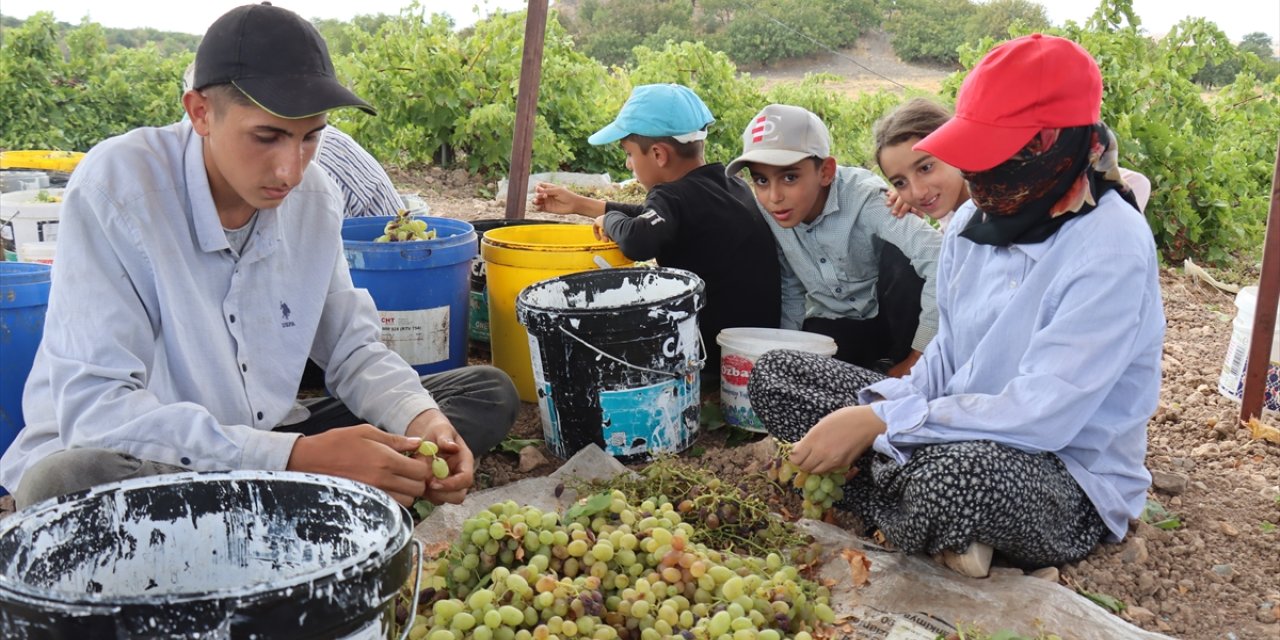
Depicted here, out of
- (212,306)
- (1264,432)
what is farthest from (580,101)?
(212,306)

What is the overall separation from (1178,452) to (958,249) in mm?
1260

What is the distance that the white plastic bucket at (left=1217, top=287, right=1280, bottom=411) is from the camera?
347 centimetres

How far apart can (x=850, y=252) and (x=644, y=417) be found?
3.14ft

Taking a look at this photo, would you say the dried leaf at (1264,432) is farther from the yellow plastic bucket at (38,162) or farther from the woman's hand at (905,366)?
the yellow plastic bucket at (38,162)

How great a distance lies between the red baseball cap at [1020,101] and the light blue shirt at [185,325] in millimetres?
1329

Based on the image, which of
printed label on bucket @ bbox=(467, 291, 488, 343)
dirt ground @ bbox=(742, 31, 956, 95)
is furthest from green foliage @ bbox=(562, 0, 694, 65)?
printed label on bucket @ bbox=(467, 291, 488, 343)

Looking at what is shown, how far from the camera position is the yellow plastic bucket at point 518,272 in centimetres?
351

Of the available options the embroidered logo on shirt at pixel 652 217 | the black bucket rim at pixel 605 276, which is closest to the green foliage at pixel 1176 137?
the embroidered logo on shirt at pixel 652 217

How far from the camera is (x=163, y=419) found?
6.79ft

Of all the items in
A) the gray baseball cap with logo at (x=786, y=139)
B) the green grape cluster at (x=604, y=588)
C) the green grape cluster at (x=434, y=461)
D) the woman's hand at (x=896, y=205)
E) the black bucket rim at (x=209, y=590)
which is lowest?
the green grape cluster at (x=604, y=588)

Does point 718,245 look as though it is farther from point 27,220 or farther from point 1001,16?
point 1001,16

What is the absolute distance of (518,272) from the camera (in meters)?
3.55

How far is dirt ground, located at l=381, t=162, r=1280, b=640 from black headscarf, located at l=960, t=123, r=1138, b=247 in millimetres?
777

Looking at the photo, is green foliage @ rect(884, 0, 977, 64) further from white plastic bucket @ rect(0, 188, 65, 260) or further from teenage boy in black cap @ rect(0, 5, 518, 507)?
teenage boy in black cap @ rect(0, 5, 518, 507)
